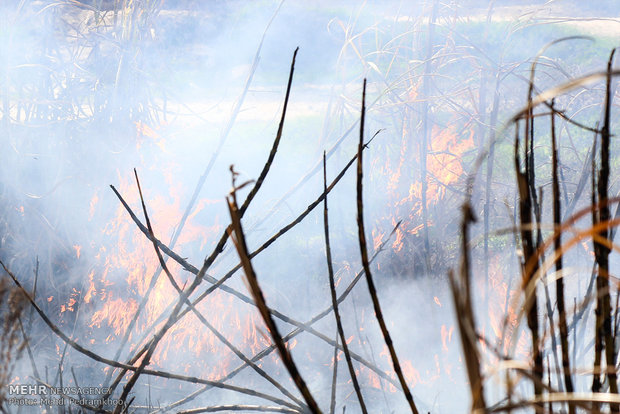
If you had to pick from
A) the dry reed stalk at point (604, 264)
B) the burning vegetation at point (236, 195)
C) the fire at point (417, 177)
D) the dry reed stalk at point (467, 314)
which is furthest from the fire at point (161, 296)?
the dry reed stalk at point (467, 314)

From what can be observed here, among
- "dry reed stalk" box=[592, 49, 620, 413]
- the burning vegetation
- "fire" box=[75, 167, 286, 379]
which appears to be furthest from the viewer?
"fire" box=[75, 167, 286, 379]

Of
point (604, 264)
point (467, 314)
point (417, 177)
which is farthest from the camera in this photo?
point (417, 177)

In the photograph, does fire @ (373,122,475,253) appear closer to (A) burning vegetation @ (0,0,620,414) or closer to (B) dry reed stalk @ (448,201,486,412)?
(A) burning vegetation @ (0,0,620,414)

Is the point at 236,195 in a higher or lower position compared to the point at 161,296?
higher

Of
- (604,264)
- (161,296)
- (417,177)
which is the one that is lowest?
(161,296)

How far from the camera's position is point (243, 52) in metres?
3.73

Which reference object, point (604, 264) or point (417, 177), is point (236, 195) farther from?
point (604, 264)

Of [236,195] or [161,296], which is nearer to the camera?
[236,195]

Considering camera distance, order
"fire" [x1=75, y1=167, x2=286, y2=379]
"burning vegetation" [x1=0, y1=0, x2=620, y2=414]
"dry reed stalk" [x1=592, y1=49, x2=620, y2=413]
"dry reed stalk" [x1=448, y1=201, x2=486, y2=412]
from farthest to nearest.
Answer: "fire" [x1=75, y1=167, x2=286, y2=379] → "burning vegetation" [x1=0, y1=0, x2=620, y2=414] → "dry reed stalk" [x1=592, y1=49, x2=620, y2=413] → "dry reed stalk" [x1=448, y1=201, x2=486, y2=412]

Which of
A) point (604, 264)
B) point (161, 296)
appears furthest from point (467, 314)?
point (161, 296)

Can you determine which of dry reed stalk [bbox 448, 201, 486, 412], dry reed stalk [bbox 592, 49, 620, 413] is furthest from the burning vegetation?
dry reed stalk [bbox 448, 201, 486, 412]

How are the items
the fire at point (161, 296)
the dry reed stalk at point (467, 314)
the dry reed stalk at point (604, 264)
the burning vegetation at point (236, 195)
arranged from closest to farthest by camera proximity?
the dry reed stalk at point (467, 314)
the dry reed stalk at point (604, 264)
the burning vegetation at point (236, 195)
the fire at point (161, 296)

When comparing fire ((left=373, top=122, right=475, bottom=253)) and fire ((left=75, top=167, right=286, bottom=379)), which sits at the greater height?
fire ((left=373, top=122, right=475, bottom=253))

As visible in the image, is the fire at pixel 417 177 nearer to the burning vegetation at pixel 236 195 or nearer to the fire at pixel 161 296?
the burning vegetation at pixel 236 195
